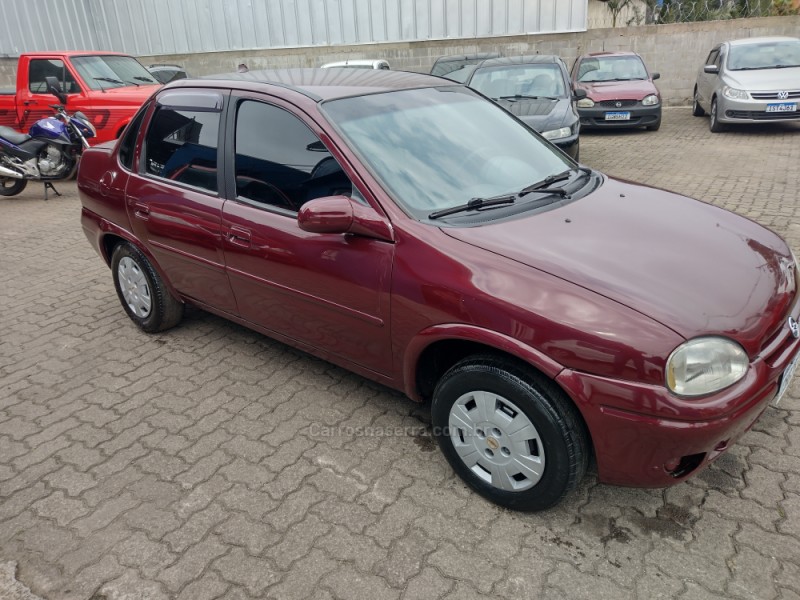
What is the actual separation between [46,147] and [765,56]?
12049 millimetres

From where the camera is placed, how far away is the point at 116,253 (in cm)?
435

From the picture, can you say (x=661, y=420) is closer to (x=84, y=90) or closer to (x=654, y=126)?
(x=84, y=90)

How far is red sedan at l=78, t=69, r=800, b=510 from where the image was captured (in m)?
2.14

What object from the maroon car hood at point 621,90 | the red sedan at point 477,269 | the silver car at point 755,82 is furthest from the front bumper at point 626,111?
the red sedan at point 477,269

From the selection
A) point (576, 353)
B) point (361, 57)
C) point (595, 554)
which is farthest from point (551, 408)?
point (361, 57)

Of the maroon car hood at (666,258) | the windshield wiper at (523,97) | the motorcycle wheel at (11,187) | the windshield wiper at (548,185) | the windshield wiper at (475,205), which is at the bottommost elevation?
the motorcycle wheel at (11,187)

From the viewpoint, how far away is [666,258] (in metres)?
2.45

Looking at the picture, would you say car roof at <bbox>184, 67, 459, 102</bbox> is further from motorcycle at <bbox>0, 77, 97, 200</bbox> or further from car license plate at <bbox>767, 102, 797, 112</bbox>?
car license plate at <bbox>767, 102, 797, 112</bbox>

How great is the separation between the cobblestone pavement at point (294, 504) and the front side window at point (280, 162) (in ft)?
3.90

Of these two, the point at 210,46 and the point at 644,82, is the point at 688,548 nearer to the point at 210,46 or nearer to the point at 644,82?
the point at 644,82

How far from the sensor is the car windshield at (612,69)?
11859 millimetres

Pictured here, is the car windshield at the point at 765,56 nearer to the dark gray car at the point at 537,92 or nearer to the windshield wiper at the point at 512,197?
the dark gray car at the point at 537,92

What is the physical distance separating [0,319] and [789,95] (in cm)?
1134

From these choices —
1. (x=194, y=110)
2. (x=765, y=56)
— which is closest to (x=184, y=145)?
(x=194, y=110)
